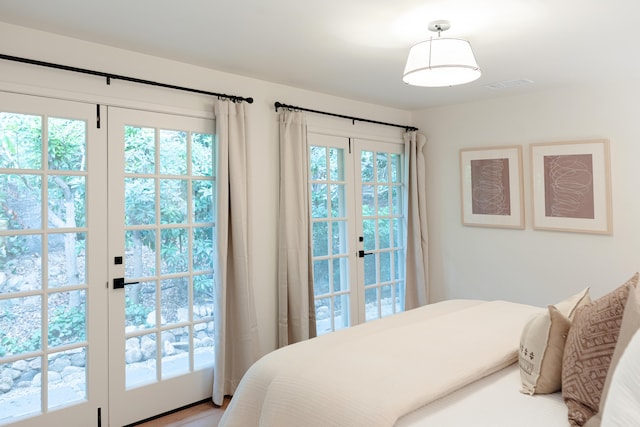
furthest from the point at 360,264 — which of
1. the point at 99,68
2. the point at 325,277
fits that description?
the point at 99,68

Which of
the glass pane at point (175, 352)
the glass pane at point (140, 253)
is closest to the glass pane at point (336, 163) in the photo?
the glass pane at point (140, 253)

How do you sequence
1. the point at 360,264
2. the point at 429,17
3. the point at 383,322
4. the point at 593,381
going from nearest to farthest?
the point at 593,381
the point at 429,17
the point at 383,322
the point at 360,264

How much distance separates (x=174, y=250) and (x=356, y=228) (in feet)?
6.08

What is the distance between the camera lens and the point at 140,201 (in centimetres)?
283

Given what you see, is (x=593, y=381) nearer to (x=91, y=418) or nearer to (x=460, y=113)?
(x=91, y=418)

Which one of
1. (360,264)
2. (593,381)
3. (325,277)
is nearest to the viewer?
(593,381)

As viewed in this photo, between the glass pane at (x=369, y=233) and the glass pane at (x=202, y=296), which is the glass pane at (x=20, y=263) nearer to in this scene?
the glass pane at (x=202, y=296)

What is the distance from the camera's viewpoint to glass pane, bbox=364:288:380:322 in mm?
4323

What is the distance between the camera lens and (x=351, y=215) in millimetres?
4148

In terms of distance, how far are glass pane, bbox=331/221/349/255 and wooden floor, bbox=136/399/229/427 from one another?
166 centimetres

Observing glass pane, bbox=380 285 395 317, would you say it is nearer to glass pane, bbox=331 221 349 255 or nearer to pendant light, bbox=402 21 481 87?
glass pane, bbox=331 221 349 255

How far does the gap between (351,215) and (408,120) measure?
1.48 metres

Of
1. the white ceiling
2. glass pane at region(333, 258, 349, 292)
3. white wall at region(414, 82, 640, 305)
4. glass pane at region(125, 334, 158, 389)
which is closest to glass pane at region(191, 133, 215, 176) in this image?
the white ceiling

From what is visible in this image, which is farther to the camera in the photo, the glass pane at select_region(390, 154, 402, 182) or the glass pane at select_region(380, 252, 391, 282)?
the glass pane at select_region(390, 154, 402, 182)
